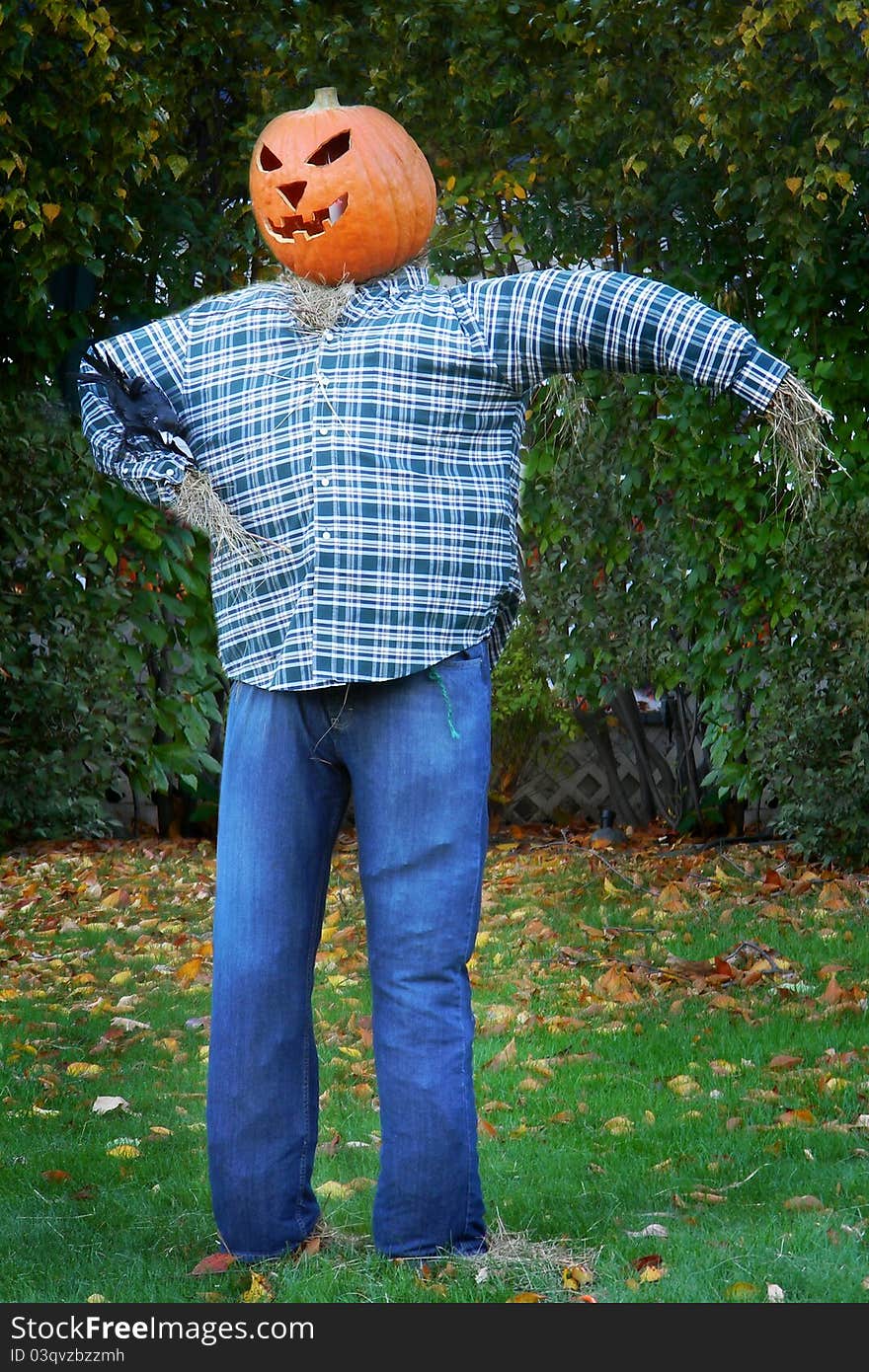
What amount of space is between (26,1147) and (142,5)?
5.00m

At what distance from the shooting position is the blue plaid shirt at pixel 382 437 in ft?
8.29

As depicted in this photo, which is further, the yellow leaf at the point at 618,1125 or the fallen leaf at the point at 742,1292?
the yellow leaf at the point at 618,1125

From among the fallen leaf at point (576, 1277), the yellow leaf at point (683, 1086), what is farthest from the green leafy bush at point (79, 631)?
the fallen leaf at point (576, 1277)

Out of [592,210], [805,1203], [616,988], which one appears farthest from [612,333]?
[592,210]

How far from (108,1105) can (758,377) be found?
2.56m

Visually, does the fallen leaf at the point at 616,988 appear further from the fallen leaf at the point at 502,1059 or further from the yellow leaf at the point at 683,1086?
the yellow leaf at the point at 683,1086

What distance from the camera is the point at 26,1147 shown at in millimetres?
3584

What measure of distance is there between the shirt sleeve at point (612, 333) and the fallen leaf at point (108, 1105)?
2.28 meters

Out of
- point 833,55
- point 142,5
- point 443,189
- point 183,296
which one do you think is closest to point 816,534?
point 833,55

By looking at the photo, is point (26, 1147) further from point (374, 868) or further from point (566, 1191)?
point (374, 868)

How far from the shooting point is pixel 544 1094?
13.0ft

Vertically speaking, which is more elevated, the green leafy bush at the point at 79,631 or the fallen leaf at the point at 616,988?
the green leafy bush at the point at 79,631

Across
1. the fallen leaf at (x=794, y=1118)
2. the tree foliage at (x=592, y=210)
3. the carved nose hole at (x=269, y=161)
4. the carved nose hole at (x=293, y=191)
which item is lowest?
the fallen leaf at (x=794, y=1118)

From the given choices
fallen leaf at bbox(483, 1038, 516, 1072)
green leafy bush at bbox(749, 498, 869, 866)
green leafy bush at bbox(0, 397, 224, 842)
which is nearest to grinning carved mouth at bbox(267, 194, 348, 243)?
fallen leaf at bbox(483, 1038, 516, 1072)
